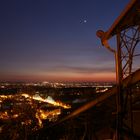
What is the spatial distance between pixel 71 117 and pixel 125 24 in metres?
4.18

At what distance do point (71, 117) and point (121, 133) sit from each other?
3.22 metres

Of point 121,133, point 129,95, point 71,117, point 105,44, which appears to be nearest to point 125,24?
point 105,44

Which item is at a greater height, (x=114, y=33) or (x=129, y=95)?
(x=114, y=33)

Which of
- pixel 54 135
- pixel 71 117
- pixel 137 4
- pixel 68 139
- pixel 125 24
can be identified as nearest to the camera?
pixel 137 4

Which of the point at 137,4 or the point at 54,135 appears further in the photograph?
the point at 54,135

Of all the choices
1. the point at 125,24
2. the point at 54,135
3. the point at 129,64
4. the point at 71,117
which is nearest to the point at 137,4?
the point at 125,24

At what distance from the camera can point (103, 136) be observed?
28.9ft

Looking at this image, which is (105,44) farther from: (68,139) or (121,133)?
(68,139)

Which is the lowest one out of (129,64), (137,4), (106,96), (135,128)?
(135,128)

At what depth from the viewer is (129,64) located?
5277mm

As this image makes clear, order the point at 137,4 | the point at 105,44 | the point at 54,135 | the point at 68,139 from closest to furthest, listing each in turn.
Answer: the point at 137,4 < the point at 105,44 < the point at 68,139 < the point at 54,135

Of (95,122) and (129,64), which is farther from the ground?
(129,64)

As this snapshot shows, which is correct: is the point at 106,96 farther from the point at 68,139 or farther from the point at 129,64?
the point at 68,139

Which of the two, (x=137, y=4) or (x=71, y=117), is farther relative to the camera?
(x=71, y=117)
